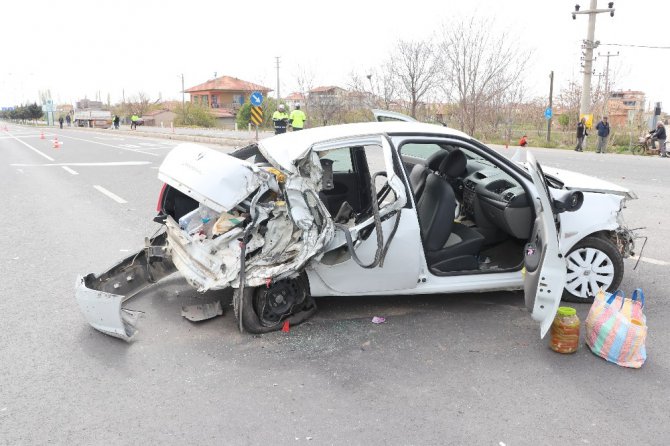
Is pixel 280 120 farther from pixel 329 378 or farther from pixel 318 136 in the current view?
pixel 329 378

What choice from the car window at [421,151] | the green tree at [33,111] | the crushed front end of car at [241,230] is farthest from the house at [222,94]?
the crushed front end of car at [241,230]

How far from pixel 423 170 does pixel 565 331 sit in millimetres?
1832

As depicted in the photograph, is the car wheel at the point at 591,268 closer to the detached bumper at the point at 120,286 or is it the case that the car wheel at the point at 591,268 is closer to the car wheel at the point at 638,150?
the detached bumper at the point at 120,286

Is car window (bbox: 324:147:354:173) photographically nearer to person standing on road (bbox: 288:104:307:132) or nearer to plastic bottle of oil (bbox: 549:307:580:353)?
plastic bottle of oil (bbox: 549:307:580:353)

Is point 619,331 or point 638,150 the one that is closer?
point 619,331

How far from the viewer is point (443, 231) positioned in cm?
441

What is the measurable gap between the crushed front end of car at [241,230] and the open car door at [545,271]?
1.43 meters

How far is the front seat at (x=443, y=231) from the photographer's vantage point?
439 cm

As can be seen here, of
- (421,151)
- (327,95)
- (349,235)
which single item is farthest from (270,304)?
(327,95)

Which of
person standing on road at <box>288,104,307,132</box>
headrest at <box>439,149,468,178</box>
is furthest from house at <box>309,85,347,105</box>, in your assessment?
headrest at <box>439,149,468,178</box>

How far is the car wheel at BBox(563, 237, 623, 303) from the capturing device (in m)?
4.50

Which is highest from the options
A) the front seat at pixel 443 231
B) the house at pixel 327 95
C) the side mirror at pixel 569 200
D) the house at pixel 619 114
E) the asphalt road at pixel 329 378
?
the house at pixel 327 95

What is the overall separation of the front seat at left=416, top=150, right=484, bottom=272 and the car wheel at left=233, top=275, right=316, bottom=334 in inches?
41.5

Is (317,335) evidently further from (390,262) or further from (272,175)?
(272,175)
